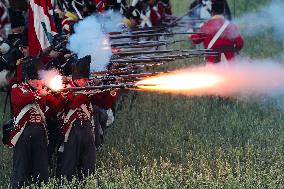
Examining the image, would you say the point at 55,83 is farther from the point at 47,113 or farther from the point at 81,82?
the point at 47,113

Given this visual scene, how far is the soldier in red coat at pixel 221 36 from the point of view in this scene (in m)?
11.4

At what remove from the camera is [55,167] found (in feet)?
27.1

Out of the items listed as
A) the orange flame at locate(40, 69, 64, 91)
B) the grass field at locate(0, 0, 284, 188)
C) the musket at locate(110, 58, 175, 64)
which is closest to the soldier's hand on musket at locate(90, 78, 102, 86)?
the orange flame at locate(40, 69, 64, 91)

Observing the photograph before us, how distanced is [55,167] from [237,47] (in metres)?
5.03

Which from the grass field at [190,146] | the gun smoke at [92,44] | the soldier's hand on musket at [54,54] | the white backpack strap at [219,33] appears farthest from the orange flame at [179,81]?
the white backpack strap at [219,33]

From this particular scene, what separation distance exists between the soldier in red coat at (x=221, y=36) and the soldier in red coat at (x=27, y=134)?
524 cm

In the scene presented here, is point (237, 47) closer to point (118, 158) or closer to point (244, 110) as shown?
point (244, 110)

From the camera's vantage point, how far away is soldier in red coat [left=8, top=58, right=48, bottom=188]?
6867 millimetres

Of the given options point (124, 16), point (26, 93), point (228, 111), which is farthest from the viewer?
point (124, 16)

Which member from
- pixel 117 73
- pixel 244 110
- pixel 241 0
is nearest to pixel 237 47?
pixel 244 110

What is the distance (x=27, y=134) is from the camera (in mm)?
6934

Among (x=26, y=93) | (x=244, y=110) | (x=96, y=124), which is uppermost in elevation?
(x=26, y=93)

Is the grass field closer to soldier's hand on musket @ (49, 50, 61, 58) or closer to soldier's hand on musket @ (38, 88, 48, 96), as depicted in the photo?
soldier's hand on musket @ (38, 88, 48, 96)

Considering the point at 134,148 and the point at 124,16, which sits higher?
the point at 124,16
